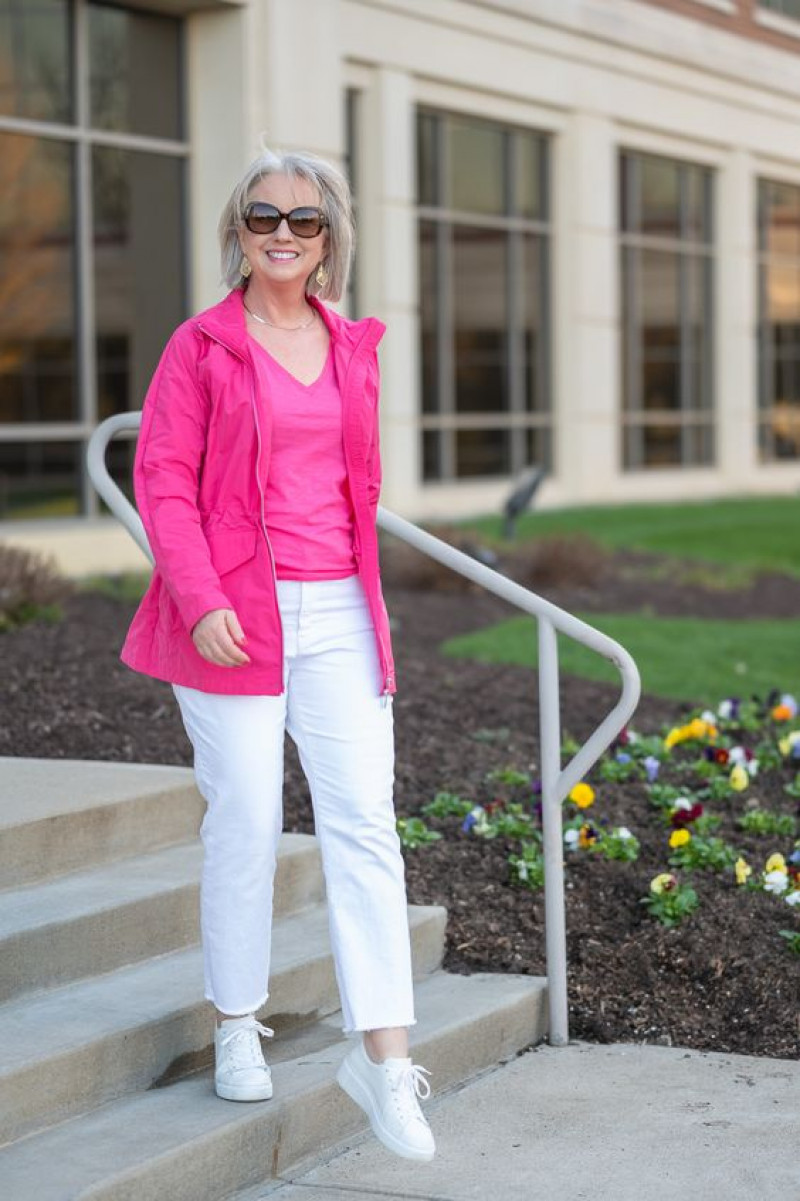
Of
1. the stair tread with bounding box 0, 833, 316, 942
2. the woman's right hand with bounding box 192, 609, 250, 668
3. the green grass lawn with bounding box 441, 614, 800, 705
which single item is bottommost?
the stair tread with bounding box 0, 833, 316, 942

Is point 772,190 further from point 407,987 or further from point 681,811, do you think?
point 407,987

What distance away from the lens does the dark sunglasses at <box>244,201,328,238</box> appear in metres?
3.84

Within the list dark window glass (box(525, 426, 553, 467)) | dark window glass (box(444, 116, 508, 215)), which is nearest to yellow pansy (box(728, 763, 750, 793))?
dark window glass (box(444, 116, 508, 215))

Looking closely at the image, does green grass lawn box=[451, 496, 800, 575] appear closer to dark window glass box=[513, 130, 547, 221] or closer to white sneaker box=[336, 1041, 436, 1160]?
dark window glass box=[513, 130, 547, 221]

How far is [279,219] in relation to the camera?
12.6 feet

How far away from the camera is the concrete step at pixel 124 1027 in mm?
3822

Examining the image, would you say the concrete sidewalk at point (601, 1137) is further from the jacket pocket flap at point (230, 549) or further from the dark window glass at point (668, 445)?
the dark window glass at point (668, 445)

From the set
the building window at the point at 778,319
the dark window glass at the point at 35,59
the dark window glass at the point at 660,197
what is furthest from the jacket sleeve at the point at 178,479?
the building window at the point at 778,319

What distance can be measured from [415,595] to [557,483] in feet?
26.5

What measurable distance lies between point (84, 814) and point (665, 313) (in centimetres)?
1742

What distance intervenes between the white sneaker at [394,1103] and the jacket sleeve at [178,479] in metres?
→ 0.99

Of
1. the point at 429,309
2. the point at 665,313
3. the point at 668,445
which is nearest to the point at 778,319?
the point at 665,313

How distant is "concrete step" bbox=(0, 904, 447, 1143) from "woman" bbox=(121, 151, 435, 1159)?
0.82 feet

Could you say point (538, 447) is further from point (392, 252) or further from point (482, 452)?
point (392, 252)
